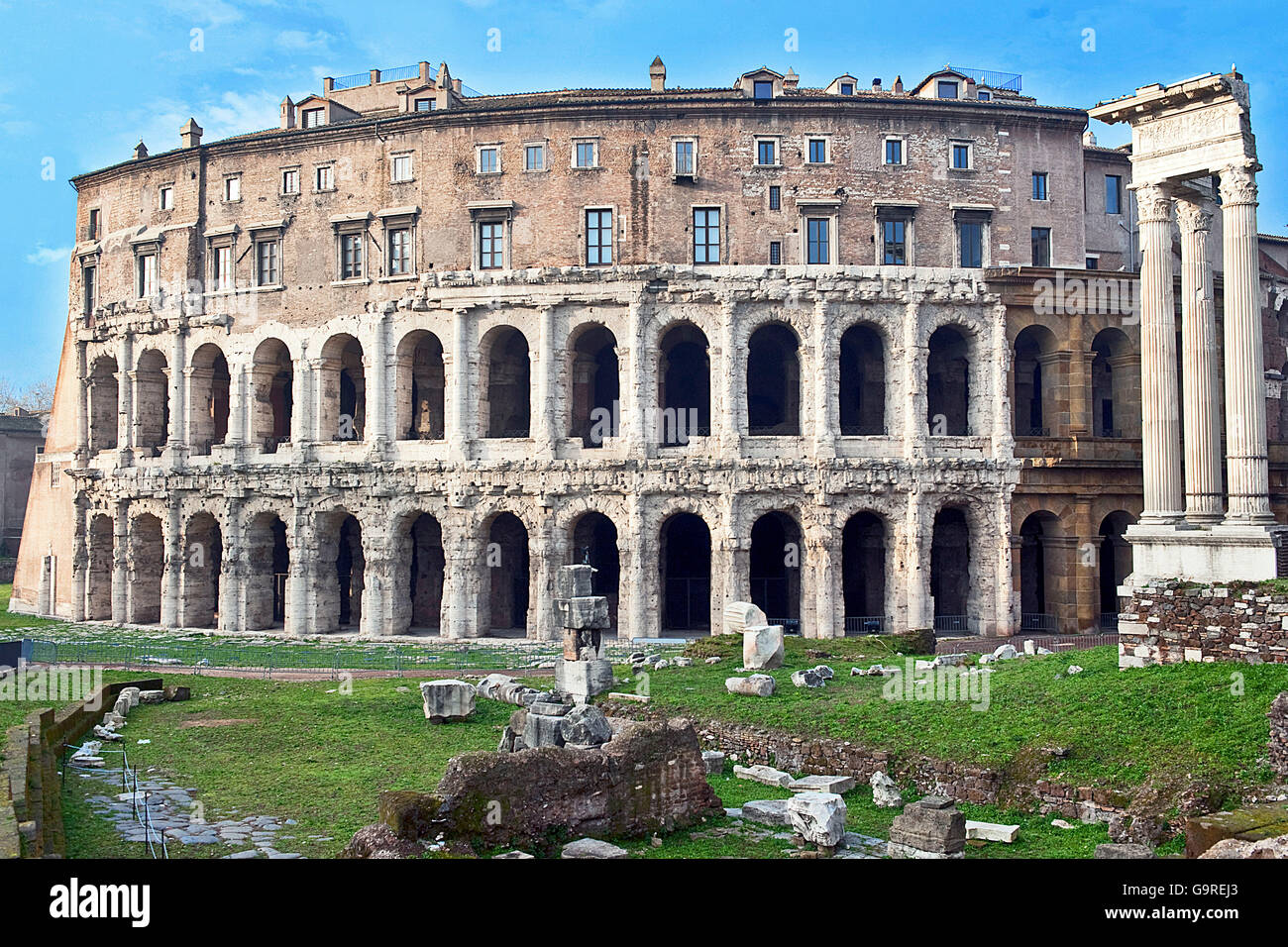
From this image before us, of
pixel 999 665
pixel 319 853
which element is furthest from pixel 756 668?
pixel 319 853

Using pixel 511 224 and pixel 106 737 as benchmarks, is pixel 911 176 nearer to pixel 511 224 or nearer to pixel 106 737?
pixel 511 224

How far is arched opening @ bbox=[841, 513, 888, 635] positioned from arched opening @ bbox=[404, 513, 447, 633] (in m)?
13.7

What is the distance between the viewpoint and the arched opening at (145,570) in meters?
37.3

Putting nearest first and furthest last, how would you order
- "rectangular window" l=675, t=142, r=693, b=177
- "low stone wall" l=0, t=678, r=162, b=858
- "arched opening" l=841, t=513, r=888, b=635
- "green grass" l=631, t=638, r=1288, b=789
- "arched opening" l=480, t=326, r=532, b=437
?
"low stone wall" l=0, t=678, r=162, b=858 < "green grass" l=631, t=638, r=1288, b=789 < "rectangular window" l=675, t=142, r=693, b=177 < "arched opening" l=841, t=513, r=888, b=635 < "arched opening" l=480, t=326, r=532, b=437

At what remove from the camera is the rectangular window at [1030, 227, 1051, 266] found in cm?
3234

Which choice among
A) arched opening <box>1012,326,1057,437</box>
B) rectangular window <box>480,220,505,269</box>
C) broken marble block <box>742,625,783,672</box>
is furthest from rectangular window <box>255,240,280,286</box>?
arched opening <box>1012,326,1057,437</box>

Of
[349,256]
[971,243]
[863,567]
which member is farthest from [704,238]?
[349,256]

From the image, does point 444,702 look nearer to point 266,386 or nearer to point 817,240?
point 817,240

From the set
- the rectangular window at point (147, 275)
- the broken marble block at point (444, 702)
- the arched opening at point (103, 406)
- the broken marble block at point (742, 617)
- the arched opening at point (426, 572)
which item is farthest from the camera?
the arched opening at point (103, 406)

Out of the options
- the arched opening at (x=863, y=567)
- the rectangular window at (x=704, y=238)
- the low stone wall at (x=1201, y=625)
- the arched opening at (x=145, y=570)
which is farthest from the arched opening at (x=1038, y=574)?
the arched opening at (x=145, y=570)

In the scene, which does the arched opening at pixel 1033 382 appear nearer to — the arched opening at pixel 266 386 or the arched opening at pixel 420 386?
the arched opening at pixel 420 386

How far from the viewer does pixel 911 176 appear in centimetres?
3198

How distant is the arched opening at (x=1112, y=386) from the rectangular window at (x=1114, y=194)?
4260 mm

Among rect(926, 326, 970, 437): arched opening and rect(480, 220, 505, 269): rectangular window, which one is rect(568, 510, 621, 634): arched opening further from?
rect(926, 326, 970, 437): arched opening
